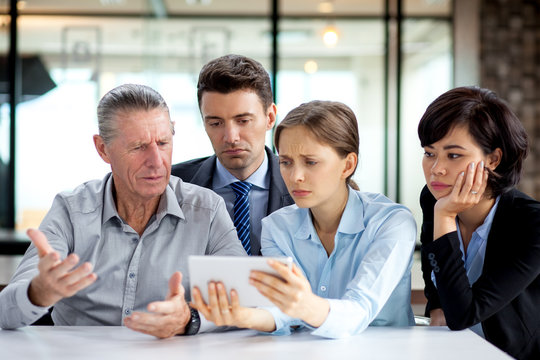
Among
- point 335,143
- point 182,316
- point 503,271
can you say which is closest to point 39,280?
point 182,316

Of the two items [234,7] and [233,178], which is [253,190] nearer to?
[233,178]

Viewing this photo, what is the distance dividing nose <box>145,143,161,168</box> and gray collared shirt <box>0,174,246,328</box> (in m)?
0.15

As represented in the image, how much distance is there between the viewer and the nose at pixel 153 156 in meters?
2.16

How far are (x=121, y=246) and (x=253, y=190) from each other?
799mm

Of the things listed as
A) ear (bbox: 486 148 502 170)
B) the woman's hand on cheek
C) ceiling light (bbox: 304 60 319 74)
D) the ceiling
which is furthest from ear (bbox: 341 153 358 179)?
the ceiling

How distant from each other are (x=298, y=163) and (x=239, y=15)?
4582 mm

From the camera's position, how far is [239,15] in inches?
249

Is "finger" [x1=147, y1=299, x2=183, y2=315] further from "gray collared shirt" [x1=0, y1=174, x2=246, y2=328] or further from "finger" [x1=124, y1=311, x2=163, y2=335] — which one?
"gray collared shirt" [x1=0, y1=174, x2=246, y2=328]

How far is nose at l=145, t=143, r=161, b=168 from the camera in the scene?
85.2 inches

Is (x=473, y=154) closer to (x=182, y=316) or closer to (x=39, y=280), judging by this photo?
(x=182, y=316)

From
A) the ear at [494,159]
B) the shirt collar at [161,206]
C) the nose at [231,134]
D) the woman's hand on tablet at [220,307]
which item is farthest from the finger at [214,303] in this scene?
the nose at [231,134]

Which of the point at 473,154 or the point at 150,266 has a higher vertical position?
the point at 473,154

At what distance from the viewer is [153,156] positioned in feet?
7.12

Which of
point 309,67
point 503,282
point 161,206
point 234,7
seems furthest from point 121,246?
point 234,7
